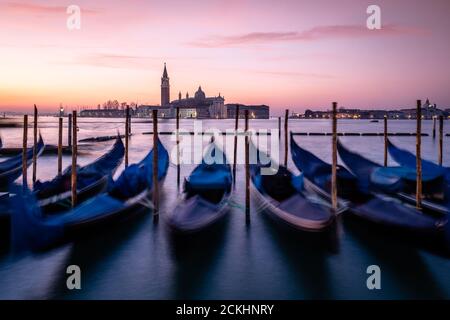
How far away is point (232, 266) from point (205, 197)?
2.54 meters

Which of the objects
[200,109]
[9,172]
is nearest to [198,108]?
[200,109]

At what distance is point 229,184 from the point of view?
931 centimetres

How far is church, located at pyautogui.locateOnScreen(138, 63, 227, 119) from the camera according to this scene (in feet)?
477

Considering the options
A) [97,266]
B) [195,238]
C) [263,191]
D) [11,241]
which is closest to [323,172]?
[263,191]

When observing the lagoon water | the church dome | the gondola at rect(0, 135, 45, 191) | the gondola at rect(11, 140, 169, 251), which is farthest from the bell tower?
the lagoon water

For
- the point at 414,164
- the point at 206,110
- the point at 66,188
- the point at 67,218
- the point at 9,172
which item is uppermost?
the point at 206,110

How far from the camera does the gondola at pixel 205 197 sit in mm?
6547

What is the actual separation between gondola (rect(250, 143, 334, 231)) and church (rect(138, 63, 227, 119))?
132 m

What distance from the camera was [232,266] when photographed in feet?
21.5

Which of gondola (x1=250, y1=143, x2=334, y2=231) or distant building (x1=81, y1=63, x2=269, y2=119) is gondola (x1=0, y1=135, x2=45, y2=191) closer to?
gondola (x1=250, y1=143, x2=334, y2=231)

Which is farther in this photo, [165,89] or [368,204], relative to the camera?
[165,89]

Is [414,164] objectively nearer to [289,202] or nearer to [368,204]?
[368,204]
